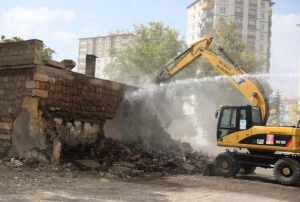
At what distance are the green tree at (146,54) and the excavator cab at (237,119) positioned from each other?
75.4ft

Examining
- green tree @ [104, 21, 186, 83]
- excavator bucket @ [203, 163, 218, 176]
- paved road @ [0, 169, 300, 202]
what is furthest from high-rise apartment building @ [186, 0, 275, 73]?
paved road @ [0, 169, 300, 202]

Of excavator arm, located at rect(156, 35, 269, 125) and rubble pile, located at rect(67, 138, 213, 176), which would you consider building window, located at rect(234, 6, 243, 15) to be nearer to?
excavator arm, located at rect(156, 35, 269, 125)

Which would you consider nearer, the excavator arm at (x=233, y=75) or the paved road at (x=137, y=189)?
the paved road at (x=137, y=189)

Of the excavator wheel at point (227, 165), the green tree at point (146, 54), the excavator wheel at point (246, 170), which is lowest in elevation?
the excavator wheel at point (246, 170)

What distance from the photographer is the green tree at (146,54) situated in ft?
140

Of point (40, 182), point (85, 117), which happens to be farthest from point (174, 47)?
point (40, 182)

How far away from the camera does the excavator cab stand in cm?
1420

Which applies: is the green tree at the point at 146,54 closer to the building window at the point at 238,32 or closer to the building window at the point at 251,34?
the building window at the point at 238,32

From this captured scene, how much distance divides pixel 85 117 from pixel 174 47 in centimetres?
3581

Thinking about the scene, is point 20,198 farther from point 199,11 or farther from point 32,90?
point 199,11

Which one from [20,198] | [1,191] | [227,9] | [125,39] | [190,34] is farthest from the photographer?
[125,39]

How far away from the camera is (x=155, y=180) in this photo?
1254 cm

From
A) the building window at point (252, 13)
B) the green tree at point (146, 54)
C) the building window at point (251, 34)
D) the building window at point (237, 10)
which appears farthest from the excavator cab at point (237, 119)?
the building window at point (252, 13)

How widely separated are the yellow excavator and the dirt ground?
1.96 feet
